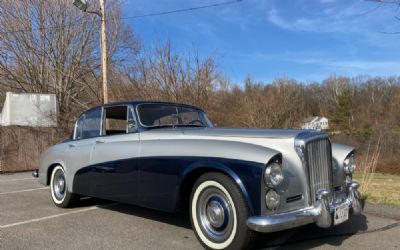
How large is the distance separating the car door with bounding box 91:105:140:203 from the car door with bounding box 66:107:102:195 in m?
0.18

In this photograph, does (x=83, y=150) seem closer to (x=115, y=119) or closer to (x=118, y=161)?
(x=115, y=119)

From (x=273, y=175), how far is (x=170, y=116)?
250 centimetres

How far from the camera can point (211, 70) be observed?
1739 cm

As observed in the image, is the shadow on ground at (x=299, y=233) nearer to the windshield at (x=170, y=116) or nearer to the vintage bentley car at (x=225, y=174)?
the vintage bentley car at (x=225, y=174)

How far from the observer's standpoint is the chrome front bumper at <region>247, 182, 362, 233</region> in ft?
13.9

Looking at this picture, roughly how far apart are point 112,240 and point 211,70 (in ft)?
41.6

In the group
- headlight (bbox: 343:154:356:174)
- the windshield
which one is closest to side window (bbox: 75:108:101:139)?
the windshield

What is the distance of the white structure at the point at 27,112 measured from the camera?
760 inches

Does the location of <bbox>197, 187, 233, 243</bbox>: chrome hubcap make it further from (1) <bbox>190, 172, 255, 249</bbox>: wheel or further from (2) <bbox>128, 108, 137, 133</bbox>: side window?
Answer: (2) <bbox>128, 108, 137, 133</bbox>: side window

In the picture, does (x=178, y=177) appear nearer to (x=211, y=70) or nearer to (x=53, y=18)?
(x=211, y=70)

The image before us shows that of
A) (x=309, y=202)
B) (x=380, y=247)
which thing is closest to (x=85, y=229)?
(x=309, y=202)

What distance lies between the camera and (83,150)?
697cm

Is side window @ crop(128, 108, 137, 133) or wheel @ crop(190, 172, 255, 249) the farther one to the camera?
side window @ crop(128, 108, 137, 133)

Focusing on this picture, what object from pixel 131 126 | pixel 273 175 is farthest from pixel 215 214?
pixel 131 126
